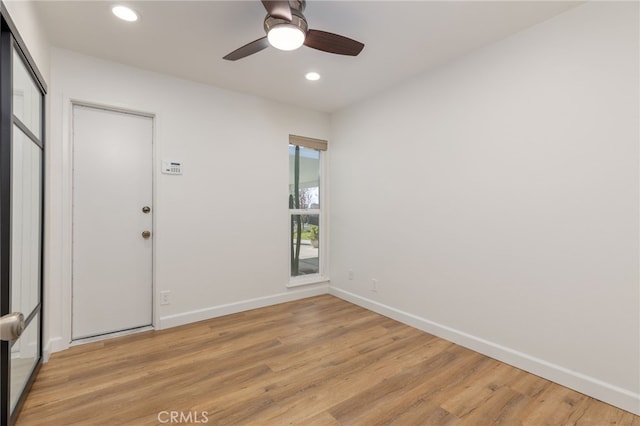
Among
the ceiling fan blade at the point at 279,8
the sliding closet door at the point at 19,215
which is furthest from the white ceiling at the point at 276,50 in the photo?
the sliding closet door at the point at 19,215

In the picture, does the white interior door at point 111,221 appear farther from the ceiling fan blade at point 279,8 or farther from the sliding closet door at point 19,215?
the ceiling fan blade at point 279,8

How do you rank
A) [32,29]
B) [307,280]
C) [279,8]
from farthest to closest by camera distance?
[307,280], [32,29], [279,8]

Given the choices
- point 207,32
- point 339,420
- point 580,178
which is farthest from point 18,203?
point 580,178

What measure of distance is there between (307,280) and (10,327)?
3445mm

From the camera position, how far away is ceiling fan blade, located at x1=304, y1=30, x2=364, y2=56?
199cm

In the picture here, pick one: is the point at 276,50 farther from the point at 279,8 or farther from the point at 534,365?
the point at 534,365

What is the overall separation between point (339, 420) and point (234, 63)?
2932 mm

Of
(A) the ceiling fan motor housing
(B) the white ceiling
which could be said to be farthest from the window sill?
(A) the ceiling fan motor housing

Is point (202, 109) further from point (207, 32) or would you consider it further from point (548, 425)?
point (548, 425)

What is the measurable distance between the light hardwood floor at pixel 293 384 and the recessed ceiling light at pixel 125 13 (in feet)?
8.39

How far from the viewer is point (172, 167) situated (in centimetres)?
312

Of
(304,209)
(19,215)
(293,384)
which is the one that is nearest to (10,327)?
(19,215)

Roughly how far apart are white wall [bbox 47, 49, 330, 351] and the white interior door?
0.10m

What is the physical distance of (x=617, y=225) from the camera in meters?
1.92
